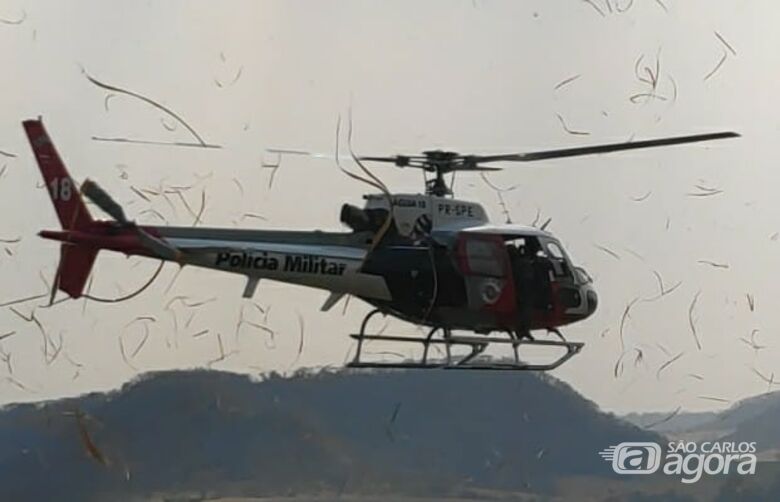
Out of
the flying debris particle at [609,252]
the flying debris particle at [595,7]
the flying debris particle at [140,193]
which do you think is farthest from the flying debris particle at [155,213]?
the flying debris particle at [595,7]

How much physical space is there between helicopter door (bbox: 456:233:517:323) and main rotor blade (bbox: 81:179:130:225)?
724 millimetres

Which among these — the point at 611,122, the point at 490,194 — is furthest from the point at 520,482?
the point at 611,122

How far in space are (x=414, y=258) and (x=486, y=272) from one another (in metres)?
0.17

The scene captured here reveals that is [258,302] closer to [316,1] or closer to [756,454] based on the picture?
[316,1]

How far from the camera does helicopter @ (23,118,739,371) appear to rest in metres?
2.51

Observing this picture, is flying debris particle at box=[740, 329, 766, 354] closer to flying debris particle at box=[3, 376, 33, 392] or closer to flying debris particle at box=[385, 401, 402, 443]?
flying debris particle at box=[385, 401, 402, 443]

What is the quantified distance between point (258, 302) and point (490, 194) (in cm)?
57

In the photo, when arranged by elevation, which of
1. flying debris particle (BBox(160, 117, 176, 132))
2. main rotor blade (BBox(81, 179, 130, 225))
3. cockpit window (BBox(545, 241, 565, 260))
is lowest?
cockpit window (BBox(545, 241, 565, 260))

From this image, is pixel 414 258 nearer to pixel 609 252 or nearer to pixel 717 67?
pixel 609 252

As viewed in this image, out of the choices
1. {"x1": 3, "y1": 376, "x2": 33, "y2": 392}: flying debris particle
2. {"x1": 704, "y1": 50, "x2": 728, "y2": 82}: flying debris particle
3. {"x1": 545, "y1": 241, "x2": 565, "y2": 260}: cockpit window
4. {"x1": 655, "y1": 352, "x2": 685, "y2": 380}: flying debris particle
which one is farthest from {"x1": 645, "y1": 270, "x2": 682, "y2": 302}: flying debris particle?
{"x1": 3, "y1": 376, "x2": 33, "y2": 392}: flying debris particle

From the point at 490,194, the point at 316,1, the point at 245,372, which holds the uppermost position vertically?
the point at 316,1

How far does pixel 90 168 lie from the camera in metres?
2.54

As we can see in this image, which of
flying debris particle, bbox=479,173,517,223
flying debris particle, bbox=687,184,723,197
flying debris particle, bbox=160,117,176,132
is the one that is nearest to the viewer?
flying debris particle, bbox=160,117,176,132

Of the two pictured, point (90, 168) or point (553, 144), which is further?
point (553, 144)
